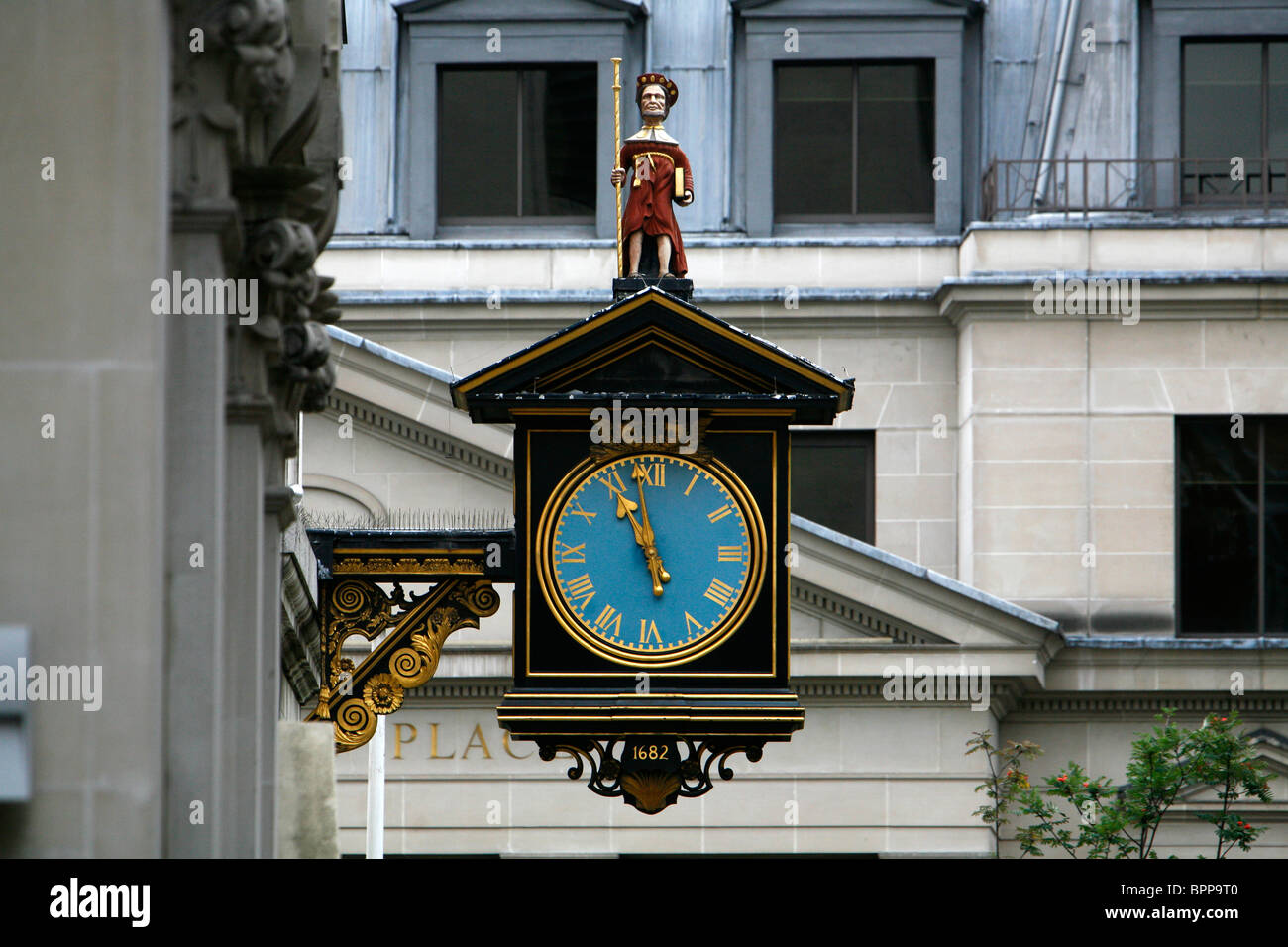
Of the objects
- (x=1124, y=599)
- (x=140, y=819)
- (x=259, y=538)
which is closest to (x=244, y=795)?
(x=259, y=538)

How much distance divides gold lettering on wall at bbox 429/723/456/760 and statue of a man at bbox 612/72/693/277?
41.5ft

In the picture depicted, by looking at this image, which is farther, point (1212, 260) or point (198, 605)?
point (1212, 260)

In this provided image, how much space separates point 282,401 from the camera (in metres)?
11.2

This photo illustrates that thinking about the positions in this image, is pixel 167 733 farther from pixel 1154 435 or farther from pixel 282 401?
pixel 1154 435

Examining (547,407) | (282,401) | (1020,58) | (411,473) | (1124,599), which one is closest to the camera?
(282,401)

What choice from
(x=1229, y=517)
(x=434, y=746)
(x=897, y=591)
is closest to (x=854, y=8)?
(x=1229, y=517)

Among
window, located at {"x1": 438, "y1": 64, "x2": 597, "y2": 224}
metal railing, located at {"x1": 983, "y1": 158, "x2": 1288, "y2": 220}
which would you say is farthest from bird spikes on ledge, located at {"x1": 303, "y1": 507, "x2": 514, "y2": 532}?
metal railing, located at {"x1": 983, "y1": 158, "x2": 1288, "y2": 220}

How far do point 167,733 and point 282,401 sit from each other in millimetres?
2983

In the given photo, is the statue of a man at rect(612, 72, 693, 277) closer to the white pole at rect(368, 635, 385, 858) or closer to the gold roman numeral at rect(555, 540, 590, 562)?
the gold roman numeral at rect(555, 540, 590, 562)

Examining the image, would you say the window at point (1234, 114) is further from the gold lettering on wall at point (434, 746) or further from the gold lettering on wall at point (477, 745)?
the gold lettering on wall at point (434, 746)

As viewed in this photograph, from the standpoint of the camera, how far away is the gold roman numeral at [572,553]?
568 inches

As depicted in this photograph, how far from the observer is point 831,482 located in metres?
33.9

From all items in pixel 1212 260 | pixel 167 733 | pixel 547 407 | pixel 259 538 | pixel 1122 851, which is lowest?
pixel 1122 851

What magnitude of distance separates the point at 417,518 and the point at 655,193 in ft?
42.2
